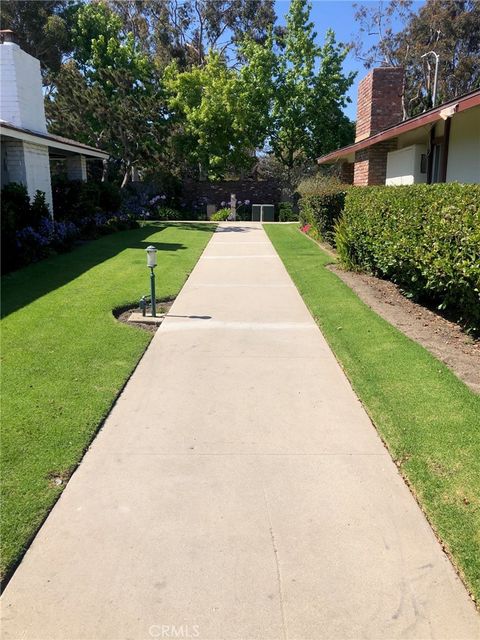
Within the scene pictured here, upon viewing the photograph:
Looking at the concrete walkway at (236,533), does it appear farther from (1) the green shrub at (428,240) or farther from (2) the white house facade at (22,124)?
(2) the white house facade at (22,124)

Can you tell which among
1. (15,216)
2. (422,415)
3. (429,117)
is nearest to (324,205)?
(429,117)

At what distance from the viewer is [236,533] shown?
3008mm

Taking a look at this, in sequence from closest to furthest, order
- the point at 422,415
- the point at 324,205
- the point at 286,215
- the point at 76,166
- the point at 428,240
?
the point at 422,415 < the point at 428,240 < the point at 324,205 < the point at 76,166 < the point at 286,215

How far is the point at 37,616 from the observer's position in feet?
7.95

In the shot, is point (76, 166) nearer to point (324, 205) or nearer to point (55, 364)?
point (324, 205)

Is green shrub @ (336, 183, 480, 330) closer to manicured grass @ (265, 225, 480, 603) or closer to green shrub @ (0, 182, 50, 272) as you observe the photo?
manicured grass @ (265, 225, 480, 603)

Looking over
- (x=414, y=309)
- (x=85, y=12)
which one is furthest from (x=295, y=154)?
(x=414, y=309)

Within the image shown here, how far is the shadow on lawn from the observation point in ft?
28.6

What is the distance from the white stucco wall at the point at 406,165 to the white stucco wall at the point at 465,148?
1534 millimetres

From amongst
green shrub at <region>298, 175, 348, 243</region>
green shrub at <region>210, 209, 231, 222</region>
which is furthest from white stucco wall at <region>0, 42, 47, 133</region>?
green shrub at <region>210, 209, 231, 222</region>

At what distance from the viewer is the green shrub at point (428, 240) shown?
6172mm

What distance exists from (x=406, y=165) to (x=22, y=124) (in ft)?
33.3

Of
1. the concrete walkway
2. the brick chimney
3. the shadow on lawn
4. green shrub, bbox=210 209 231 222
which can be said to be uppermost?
the brick chimney

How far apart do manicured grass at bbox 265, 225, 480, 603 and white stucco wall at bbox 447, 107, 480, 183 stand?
3.76m
